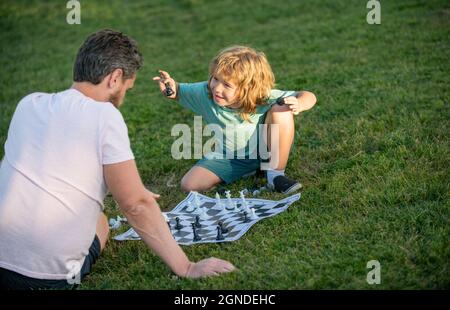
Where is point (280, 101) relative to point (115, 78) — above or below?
below

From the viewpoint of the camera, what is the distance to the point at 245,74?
189 inches

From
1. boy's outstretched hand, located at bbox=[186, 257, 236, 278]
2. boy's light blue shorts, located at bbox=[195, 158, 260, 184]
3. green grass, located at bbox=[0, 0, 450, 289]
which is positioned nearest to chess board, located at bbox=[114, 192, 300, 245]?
green grass, located at bbox=[0, 0, 450, 289]

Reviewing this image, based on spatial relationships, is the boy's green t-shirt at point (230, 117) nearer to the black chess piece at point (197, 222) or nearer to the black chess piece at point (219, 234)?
the black chess piece at point (197, 222)

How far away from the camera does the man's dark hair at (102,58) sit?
319cm

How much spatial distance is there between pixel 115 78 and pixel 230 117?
190 cm

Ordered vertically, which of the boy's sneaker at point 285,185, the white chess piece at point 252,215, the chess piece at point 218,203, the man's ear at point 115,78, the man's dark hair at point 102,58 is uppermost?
the man's dark hair at point 102,58

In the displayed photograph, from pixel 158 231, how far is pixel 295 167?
2.15 meters

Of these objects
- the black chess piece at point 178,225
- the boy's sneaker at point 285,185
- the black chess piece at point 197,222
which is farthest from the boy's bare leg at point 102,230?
the boy's sneaker at point 285,185

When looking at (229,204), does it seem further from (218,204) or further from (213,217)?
(213,217)

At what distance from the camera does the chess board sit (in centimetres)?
402

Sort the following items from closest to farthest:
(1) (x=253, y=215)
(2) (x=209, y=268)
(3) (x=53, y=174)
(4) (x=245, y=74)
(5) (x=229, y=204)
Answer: (3) (x=53, y=174) < (2) (x=209, y=268) < (1) (x=253, y=215) < (5) (x=229, y=204) < (4) (x=245, y=74)

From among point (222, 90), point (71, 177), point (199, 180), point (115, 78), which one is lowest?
point (199, 180)

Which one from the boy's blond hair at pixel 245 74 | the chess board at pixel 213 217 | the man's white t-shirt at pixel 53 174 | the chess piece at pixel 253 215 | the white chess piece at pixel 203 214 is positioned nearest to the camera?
the man's white t-shirt at pixel 53 174

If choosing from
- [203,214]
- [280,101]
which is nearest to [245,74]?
[280,101]
